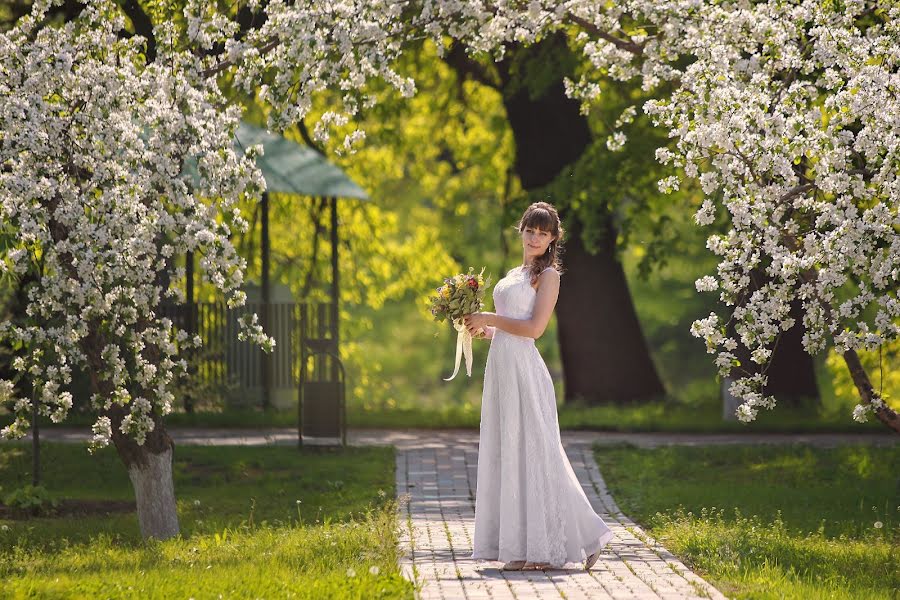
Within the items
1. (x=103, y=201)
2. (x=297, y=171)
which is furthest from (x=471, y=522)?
(x=297, y=171)

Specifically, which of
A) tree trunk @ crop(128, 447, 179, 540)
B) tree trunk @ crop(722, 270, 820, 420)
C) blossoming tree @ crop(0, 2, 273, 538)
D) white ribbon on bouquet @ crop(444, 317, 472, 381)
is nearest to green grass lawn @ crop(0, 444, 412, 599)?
tree trunk @ crop(128, 447, 179, 540)

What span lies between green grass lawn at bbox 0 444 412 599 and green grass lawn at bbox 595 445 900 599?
2.02m

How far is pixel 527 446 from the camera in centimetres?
858

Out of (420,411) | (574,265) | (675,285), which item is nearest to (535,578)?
(420,411)

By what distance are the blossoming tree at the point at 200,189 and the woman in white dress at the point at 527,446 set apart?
1066 millimetres

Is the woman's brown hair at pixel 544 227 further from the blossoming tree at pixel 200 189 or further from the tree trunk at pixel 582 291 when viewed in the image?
the tree trunk at pixel 582 291

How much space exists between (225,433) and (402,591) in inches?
391

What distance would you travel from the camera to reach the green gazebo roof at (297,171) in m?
18.2

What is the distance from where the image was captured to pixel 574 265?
67.6 feet

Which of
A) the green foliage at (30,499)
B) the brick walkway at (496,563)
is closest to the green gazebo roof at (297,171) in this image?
the brick walkway at (496,563)

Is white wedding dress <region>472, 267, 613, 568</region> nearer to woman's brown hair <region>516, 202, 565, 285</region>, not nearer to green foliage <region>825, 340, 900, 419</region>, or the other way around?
woman's brown hair <region>516, 202, 565, 285</region>

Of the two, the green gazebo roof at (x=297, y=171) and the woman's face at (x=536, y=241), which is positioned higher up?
the green gazebo roof at (x=297, y=171)

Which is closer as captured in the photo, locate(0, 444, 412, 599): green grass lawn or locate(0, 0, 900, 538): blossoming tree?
locate(0, 444, 412, 599): green grass lawn

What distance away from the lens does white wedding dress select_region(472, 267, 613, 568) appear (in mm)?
8469
